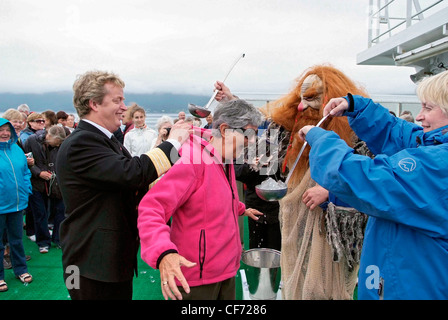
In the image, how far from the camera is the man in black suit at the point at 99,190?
149 centimetres

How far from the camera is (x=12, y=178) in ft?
11.1

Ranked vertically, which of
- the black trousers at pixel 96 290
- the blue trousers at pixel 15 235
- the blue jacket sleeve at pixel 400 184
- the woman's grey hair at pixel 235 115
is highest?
the woman's grey hair at pixel 235 115

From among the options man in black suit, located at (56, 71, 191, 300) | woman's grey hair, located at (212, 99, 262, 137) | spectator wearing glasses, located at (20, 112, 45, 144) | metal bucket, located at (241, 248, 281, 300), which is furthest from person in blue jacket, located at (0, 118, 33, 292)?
woman's grey hair, located at (212, 99, 262, 137)

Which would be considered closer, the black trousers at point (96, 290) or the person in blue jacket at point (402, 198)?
the person in blue jacket at point (402, 198)

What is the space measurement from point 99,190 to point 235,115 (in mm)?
798

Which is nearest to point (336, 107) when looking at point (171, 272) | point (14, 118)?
point (171, 272)

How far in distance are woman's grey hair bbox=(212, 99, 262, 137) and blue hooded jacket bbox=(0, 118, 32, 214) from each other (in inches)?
110

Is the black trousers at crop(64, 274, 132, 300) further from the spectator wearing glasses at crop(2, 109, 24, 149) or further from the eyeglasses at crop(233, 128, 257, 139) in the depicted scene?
the spectator wearing glasses at crop(2, 109, 24, 149)

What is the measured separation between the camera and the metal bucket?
242 cm

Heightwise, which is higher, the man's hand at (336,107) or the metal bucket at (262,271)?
the man's hand at (336,107)

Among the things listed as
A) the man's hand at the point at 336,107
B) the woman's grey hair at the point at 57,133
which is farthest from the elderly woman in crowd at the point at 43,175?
the man's hand at the point at 336,107

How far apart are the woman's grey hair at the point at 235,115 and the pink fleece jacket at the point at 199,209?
166 mm

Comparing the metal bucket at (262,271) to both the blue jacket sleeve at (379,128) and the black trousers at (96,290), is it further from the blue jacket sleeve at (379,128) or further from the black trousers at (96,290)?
the blue jacket sleeve at (379,128)
